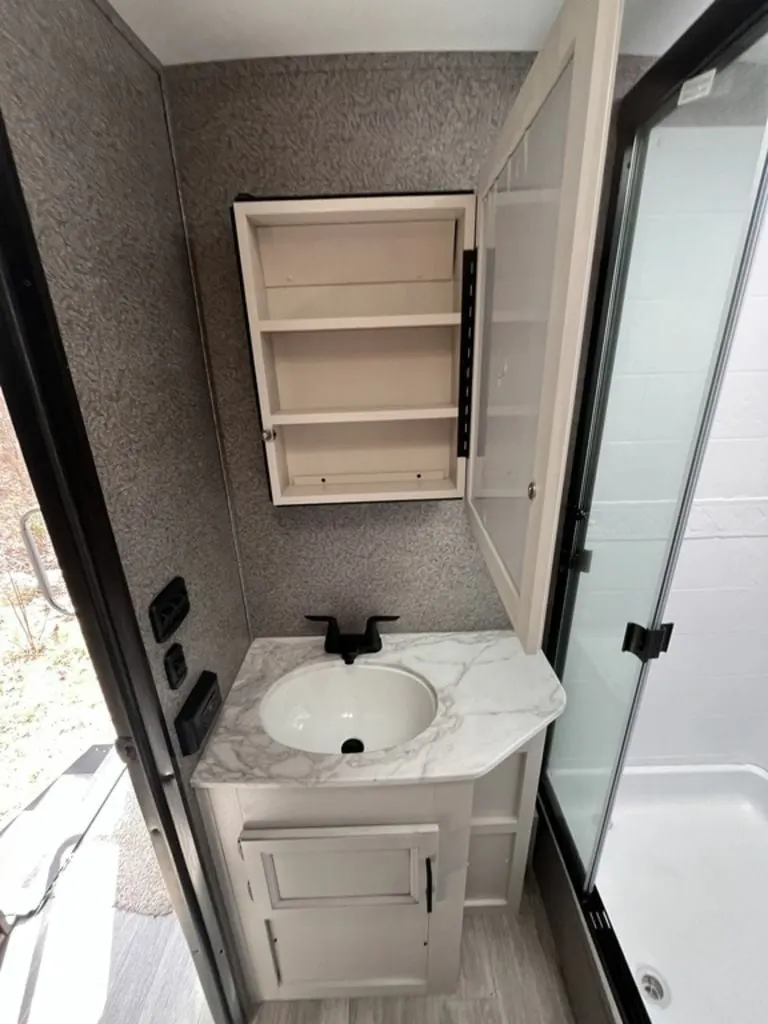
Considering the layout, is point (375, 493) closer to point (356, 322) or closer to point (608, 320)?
point (356, 322)

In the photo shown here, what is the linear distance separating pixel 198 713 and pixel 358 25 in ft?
4.54

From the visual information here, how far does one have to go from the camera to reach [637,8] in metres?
0.86

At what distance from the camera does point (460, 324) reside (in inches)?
40.6

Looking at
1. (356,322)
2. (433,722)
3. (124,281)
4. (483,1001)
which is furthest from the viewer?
(483,1001)

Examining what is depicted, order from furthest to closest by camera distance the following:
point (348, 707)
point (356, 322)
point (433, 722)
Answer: point (348, 707)
point (433, 722)
point (356, 322)

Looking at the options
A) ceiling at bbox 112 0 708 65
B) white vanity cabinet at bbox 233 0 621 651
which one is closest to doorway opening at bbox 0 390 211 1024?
white vanity cabinet at bbox 233 0 621 651

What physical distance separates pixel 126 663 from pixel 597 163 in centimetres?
94

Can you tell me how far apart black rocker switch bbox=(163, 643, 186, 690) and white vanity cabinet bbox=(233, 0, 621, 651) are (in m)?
0.41

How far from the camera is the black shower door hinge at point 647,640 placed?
39.0 inches

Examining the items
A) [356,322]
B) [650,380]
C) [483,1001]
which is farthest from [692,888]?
[356,322]

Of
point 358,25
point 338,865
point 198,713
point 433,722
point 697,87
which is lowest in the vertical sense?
point 338,865

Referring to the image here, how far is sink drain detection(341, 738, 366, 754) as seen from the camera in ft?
4.07

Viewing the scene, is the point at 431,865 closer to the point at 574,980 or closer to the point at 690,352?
the point at 574,980

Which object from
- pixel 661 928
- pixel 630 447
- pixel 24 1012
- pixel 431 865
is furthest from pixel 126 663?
pixel 661 928
